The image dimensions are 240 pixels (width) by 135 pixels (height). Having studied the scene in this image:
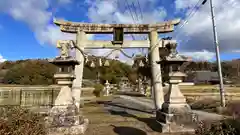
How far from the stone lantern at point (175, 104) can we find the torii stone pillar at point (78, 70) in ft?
15.9

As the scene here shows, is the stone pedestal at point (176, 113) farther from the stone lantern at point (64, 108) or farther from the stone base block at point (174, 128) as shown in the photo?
the stone lantern at point (64, 108)

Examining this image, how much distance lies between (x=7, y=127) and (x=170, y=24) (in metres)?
9.96

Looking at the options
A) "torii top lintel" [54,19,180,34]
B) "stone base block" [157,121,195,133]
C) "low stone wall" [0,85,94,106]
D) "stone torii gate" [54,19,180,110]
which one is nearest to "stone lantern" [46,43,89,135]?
"stone base block" [157,121,195,133]

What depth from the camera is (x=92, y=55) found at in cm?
1238

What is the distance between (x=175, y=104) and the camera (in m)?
7.78

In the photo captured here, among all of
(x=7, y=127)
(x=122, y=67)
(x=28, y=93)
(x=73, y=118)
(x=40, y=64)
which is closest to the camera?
(x=7, y=127)

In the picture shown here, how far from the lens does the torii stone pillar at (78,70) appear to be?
11.4m

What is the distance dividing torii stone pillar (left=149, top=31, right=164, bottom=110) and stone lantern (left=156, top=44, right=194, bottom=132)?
3041mm

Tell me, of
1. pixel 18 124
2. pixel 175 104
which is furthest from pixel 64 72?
pixel 175 104

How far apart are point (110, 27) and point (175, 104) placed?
20.3ft

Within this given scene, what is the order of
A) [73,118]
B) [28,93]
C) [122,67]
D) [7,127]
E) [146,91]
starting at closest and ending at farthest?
[7,127] → [73,118] → [28,93] → [146,91] → [122,67]

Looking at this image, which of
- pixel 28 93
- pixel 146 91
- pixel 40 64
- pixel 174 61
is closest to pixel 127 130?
pixel 174 61

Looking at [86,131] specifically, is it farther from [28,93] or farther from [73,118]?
[28,93]

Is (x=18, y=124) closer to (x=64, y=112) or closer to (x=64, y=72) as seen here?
(x=64, y=112)
